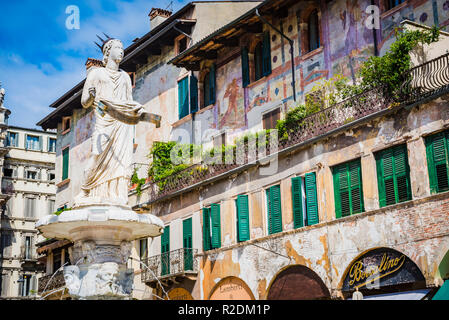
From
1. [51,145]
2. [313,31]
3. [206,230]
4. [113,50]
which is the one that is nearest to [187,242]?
[206,230]

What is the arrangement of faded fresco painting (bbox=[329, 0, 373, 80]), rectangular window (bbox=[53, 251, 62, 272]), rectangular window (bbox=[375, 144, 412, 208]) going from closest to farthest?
rectangular window (bbox=[375, 144, 412, 208]) → faded fresco painting (bbox=[329, 0, 373, 80]) → rectangular window (bbox=[53, 251, 62, 272])

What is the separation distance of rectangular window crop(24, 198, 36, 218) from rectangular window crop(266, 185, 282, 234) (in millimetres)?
32997

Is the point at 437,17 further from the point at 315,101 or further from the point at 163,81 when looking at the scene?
the point at 163,81

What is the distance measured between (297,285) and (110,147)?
12.5 m

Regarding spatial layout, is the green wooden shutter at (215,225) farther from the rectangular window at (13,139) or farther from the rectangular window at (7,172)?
the rectangular window at (13,139)

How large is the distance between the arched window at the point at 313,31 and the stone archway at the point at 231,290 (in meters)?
8.63

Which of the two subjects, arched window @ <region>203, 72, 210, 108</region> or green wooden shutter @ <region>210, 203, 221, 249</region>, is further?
arched window @ <region>203, 72, 210, 108</region>

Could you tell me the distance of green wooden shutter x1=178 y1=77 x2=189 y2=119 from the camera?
3047 centimetres

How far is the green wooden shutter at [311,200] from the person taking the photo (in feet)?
72.0

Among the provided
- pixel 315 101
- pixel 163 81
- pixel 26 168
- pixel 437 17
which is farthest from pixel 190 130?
pixel 26 168

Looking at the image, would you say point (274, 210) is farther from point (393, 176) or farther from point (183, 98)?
point (183, 98)

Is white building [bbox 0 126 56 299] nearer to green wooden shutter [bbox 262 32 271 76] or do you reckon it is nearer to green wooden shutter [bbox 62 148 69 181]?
green wooden shutter [bbox 62 148 69 181]

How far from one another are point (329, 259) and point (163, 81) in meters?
14.3

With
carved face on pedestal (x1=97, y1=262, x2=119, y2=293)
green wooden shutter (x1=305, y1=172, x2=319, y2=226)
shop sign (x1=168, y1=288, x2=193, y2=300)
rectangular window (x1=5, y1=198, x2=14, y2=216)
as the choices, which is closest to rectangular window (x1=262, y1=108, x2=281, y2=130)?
green wooden shutter (x1=305, y1=172, x2=319, y2=226)
